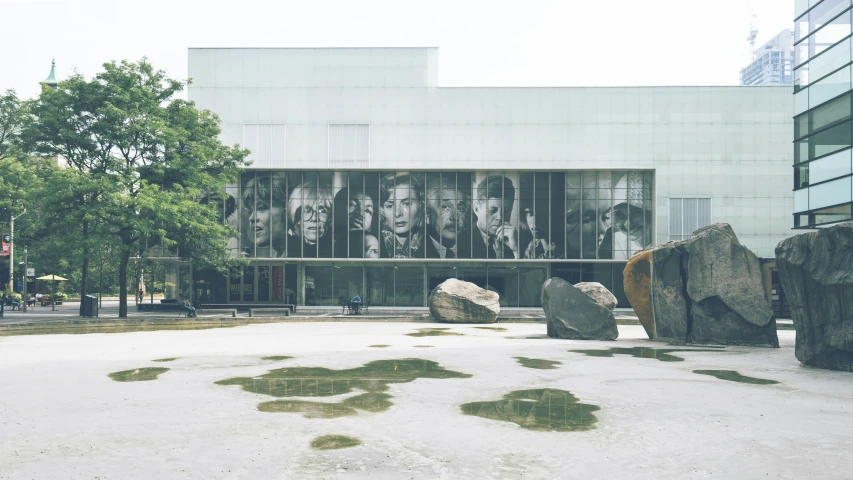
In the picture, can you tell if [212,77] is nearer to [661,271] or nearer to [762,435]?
[661,271]

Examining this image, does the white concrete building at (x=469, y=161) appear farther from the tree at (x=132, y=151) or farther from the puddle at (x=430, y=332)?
the puddle at (x=430, y=332)

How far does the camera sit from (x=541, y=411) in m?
9.57

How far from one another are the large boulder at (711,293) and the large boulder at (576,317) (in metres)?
1.70

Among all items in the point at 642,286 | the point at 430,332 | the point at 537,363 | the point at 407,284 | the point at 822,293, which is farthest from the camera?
the point at 407,284

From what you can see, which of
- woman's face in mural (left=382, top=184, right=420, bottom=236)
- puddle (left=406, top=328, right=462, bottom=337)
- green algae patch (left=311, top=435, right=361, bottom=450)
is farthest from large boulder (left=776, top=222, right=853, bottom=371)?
woman's face in mural (left=382, top=184, right=420, bottom=236)

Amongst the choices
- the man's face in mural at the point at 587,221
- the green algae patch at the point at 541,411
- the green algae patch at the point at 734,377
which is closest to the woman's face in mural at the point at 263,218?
the man's face in mural at the point at 587,221

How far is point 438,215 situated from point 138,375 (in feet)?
117

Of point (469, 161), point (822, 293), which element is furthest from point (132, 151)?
point (822, 293)

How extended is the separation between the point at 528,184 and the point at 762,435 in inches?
1586

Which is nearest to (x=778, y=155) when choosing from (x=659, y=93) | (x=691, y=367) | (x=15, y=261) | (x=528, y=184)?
(x=659, y=93)

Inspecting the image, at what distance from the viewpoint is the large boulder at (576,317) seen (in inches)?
867

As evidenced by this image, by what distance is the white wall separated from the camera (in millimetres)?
47562

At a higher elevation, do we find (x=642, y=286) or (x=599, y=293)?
(x=642, y=286)

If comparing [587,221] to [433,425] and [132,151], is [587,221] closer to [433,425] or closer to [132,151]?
[132,151]
